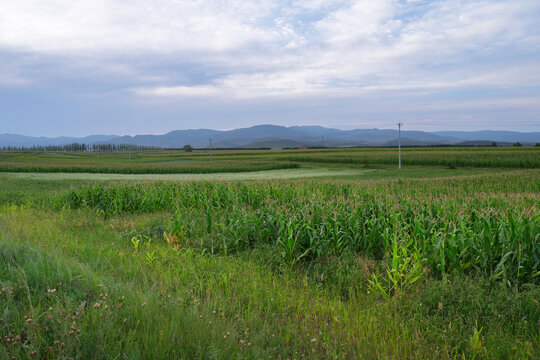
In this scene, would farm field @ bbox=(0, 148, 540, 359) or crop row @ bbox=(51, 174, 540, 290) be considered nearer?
farm field @ bbox=(0, 148, 540, 359)

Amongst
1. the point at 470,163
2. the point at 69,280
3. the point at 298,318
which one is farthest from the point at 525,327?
the point at 470,163

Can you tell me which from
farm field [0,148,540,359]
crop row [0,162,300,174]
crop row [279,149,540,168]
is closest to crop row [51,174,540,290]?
farm field [0,148,540,359]

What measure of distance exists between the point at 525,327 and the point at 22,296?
6722 millimetres

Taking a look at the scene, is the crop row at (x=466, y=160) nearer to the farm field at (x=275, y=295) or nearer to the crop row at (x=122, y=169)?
the crop row at (x=122, y=169)

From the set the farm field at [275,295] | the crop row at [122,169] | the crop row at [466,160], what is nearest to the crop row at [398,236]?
the farm field at [275,295]

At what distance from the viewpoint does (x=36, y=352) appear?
3.23 m

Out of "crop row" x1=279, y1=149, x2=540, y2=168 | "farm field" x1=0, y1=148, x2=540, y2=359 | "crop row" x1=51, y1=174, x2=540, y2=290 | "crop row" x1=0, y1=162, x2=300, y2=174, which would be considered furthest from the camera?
"crop row" x1=279, y1=149, x2=540, y2=168

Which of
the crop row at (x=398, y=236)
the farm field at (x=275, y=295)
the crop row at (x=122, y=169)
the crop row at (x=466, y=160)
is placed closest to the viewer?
the farm field at (x=275, y=295)

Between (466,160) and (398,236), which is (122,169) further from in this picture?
(466,160)

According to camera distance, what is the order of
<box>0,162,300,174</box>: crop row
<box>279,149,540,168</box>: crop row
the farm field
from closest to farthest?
the farm field
<box>0,162,300,174</box>: crop row
<box>279,149,540,168</box>: crop row

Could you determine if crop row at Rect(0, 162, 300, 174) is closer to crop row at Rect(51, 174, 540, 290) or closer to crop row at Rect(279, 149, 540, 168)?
crop row at Rect(279, 149, 540, 168)

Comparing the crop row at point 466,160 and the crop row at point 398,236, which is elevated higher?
the crop row at point 466,160

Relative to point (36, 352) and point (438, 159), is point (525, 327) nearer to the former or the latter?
point (36, 352)

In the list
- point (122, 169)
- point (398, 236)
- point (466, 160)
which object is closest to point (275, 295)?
point (398, 236)
